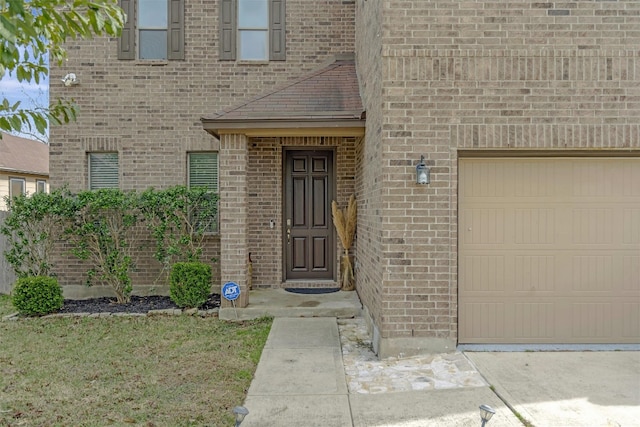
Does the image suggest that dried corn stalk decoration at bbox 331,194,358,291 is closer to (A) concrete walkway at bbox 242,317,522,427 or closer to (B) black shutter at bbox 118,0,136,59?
(A) concrete walkway at bbox 242,317,522,427

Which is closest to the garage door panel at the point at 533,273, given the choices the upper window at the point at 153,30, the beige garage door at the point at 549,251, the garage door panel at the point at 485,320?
the beige garage door at the point at 549,251

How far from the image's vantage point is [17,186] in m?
16.3

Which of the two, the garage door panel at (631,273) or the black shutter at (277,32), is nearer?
the garage door panel at (631,273)

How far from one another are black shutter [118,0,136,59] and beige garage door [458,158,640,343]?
666 centimetres

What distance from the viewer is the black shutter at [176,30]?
27.5ft

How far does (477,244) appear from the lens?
5254 millimetres

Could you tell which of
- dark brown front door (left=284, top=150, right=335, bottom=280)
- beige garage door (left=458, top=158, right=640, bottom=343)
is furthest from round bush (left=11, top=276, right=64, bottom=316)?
beige garage door (left=458, top=158, right=640, bottom=343)

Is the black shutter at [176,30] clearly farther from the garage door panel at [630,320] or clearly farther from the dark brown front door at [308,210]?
the garage door panel at [630,320]

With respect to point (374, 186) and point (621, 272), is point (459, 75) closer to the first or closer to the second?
point (374, 186)

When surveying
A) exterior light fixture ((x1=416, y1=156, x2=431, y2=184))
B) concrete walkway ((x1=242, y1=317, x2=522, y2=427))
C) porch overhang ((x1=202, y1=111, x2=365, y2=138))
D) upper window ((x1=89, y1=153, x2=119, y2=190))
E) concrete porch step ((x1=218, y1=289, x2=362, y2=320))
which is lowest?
concrete walkway ((x1=242, y1=317, x2=522, y2=427))

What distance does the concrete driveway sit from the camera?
11.9 feet

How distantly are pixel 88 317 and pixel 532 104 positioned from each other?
7062 mm

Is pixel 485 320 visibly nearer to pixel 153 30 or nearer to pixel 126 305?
pixel 126 305

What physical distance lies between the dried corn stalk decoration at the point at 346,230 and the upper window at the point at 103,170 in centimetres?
428
